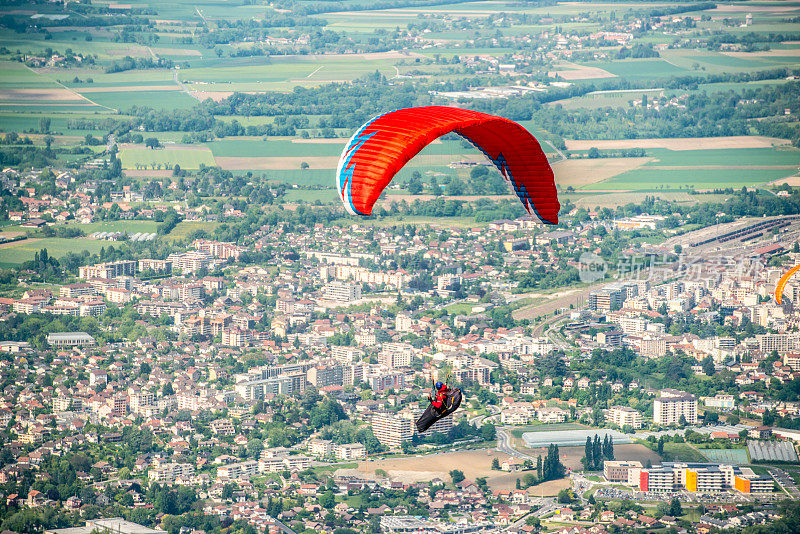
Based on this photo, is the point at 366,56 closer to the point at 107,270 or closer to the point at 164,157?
the point at 164,157

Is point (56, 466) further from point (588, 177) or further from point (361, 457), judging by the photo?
point (588, 177)

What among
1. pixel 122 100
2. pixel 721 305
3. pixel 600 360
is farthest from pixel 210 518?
pixel 122 100

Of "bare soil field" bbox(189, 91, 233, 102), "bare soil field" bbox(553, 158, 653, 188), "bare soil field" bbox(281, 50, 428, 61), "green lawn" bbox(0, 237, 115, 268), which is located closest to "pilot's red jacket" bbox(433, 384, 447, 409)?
"green lawn" bbox(0, 237, 115, 268)

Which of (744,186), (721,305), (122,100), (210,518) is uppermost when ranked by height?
(122,100)

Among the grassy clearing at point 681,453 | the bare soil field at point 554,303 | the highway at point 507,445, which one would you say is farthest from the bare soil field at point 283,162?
the grassy clearing at point 681,453

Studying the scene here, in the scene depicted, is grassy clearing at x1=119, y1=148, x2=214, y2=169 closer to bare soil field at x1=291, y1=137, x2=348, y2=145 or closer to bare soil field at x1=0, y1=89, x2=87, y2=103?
bare soil field at x1=291, y1=137, x2=348, y2=145
